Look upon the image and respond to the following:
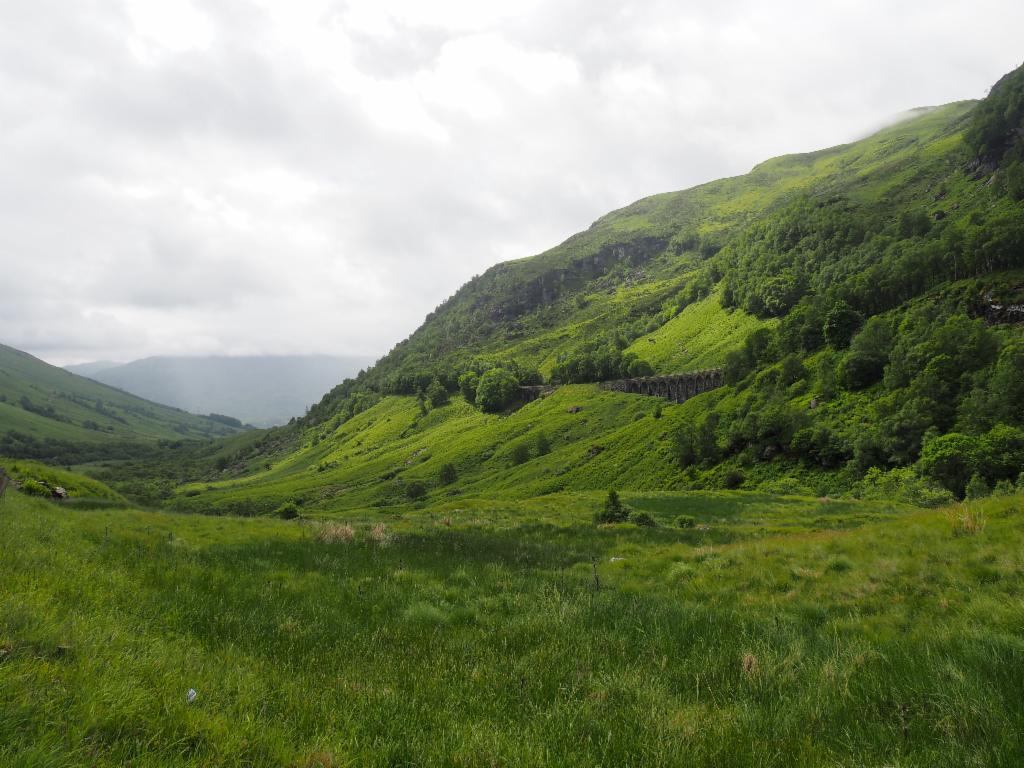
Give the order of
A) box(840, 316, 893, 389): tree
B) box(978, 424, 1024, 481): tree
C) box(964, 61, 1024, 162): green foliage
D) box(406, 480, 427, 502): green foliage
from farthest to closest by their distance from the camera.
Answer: box(964, 61, 1024, 162): green foliage < box(406, 480, 427, 502): green foliage < box(840, 316, 893, 389): tree < box(978, 424, 1024, 481): tree

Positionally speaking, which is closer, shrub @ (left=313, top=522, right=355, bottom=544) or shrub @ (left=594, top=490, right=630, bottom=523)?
shrub @ (left=313, top=522, right=355, bottom=544)

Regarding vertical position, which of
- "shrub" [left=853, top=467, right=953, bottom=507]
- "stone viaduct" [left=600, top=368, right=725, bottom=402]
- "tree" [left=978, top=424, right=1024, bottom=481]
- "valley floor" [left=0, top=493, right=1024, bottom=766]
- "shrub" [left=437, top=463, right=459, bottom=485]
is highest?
"stone viaduct" [left=600, top=368, right=725, bottom=402]

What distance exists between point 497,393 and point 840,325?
115 m

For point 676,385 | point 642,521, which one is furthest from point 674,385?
point 642,521

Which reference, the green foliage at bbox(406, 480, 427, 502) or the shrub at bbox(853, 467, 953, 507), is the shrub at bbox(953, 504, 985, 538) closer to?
the shrub at bbox(853, 467, 953, 507)

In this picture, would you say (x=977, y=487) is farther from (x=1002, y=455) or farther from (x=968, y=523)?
(x=968, y=523)

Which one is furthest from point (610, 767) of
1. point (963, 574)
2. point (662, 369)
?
point (662, 369)

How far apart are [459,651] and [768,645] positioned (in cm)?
451

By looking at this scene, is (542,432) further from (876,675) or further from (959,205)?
(959,205)

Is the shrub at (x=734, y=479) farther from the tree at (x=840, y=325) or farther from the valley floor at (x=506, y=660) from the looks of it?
the valley floor at (x=506, y=660)

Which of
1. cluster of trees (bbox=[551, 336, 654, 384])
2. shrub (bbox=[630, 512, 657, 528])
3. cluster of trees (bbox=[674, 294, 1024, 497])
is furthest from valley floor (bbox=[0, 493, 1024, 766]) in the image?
cluster of trees (bbox=[551, 336, 654, 384])

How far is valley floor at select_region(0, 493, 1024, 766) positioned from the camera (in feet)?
13.5

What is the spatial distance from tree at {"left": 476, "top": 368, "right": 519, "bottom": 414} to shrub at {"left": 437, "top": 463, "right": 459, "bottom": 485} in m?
59.5

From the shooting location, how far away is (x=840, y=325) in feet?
332
